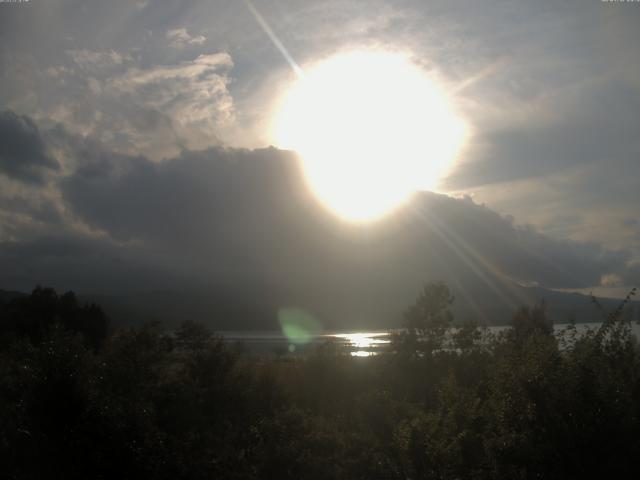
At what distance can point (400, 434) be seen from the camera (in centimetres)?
1479

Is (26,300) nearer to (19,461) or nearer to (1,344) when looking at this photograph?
(1,344)

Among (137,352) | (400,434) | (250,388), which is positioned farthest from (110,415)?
(250,388)

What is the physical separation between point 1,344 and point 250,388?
33.9 metres

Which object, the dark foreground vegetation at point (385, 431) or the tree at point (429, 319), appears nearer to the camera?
the dark foreground vegetation at point (385, 431)

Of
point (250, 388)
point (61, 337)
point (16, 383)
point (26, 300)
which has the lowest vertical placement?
point (250, 388)

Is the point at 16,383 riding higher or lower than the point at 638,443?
higher

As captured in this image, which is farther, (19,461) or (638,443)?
(19,461)

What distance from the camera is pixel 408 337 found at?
63531 mm

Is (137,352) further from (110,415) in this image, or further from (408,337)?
(408,337)

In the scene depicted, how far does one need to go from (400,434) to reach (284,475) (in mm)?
3819

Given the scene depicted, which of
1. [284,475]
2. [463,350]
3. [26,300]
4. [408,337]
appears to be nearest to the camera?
[284,475]

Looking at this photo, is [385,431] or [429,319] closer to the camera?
[385,431]

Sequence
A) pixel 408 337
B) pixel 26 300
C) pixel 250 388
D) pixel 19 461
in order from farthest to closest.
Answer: pixel 26 300, pixel 408 337, pixel 250 388, pixel 19 461

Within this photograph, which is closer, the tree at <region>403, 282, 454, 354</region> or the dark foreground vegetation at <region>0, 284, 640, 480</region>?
the dark foreground vegetation at <region>0, 284, 640, 480</region>
